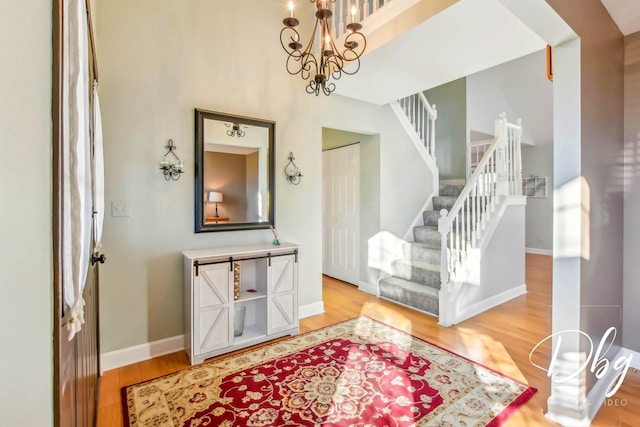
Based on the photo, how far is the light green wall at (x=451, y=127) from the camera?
5.84 metres

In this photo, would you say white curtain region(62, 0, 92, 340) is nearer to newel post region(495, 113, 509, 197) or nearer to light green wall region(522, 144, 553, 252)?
newel post region(495, 113, 509, 197)

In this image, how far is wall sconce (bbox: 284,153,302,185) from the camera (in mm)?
3299

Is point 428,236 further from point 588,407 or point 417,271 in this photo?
point 588,407

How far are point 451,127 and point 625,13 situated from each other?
3.99m

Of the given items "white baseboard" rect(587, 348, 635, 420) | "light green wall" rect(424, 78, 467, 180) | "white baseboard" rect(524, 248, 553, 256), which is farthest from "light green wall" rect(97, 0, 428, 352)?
Answer: "white baseboard" rect(524, 248, 553, 256)

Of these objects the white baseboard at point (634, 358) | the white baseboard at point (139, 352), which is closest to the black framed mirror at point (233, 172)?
the white baseboard at point (139, 352)

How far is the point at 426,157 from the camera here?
15.8ft

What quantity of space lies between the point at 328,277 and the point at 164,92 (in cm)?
366

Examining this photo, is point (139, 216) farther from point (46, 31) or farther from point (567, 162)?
point (567, 162)

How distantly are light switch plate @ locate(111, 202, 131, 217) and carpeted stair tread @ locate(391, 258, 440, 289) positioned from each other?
3.19 m

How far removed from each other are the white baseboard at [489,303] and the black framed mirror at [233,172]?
233 centimetres

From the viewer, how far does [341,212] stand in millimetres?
4945

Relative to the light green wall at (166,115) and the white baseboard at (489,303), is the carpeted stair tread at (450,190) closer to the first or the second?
the white baseboard at (489,303)

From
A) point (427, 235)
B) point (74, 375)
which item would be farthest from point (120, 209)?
point (427, 235)
